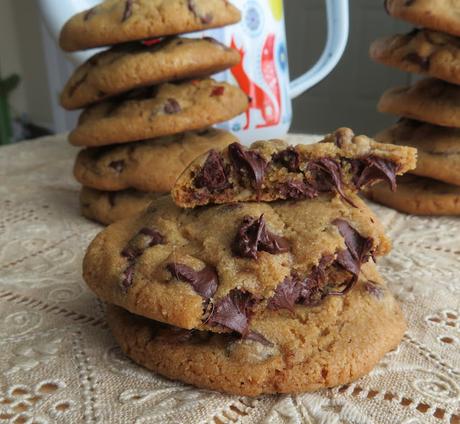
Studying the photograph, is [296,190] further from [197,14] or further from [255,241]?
[197,14]

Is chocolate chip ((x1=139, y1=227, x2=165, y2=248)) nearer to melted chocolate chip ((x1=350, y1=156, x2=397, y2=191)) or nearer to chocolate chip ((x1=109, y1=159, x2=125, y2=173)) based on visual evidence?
melted chocolate chip ((x1=350, y1=156, x2=397, y2=191))

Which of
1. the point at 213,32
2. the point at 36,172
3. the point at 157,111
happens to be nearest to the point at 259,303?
the point at 157,111

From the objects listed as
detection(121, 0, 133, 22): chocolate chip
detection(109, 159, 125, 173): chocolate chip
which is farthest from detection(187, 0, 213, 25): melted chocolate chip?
detection(109, 159, 125, 173): chocolate chip

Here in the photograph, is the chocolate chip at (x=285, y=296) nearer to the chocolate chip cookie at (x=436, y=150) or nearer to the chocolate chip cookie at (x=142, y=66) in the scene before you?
the chocolate chip cookie at (x=142, y=66)

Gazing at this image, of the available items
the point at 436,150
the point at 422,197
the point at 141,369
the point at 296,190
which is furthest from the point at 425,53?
the point at 141,369

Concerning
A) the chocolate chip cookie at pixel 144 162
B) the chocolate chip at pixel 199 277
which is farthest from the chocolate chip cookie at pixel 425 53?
the chocolate chip at pixel 199 277

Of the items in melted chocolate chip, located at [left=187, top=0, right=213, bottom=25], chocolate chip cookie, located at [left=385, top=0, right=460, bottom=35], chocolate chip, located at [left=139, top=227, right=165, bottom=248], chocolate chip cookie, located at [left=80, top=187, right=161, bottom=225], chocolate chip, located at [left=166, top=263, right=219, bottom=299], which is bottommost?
chocolate chip cookie, located at [left=80, top=187, right=161, bottom=225]
